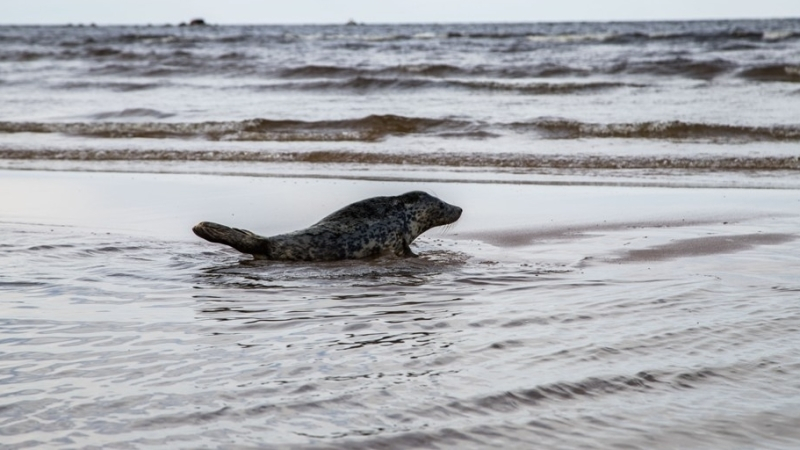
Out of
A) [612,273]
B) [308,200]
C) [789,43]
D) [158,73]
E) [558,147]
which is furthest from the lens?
[789,43]

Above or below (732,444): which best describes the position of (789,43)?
above

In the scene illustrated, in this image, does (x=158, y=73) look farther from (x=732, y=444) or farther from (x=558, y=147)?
(x=732, y=444)

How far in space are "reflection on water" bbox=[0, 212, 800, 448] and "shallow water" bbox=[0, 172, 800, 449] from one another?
13 millimetres

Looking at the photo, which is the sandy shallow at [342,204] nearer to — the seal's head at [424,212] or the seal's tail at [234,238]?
the seal's head at [424,212]

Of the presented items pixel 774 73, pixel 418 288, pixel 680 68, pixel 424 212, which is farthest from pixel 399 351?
pixel 680 68

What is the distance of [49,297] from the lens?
217 inches

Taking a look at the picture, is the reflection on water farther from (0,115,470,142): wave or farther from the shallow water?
(0,115,470,142): wave

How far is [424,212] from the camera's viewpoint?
7.45 metres

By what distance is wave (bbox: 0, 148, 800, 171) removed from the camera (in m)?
12.1

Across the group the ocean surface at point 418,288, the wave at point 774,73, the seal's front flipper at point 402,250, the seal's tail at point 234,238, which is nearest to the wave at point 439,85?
the wave at point 774,73

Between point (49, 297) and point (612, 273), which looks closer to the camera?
point (49, 297)

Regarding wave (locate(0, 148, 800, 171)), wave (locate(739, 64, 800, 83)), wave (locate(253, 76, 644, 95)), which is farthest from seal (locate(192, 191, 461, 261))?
wave (locate(739, 64, 800, 83))

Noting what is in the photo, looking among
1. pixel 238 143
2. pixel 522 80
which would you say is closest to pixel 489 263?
pixel 238 143

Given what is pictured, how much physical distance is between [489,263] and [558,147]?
730 centimetres
